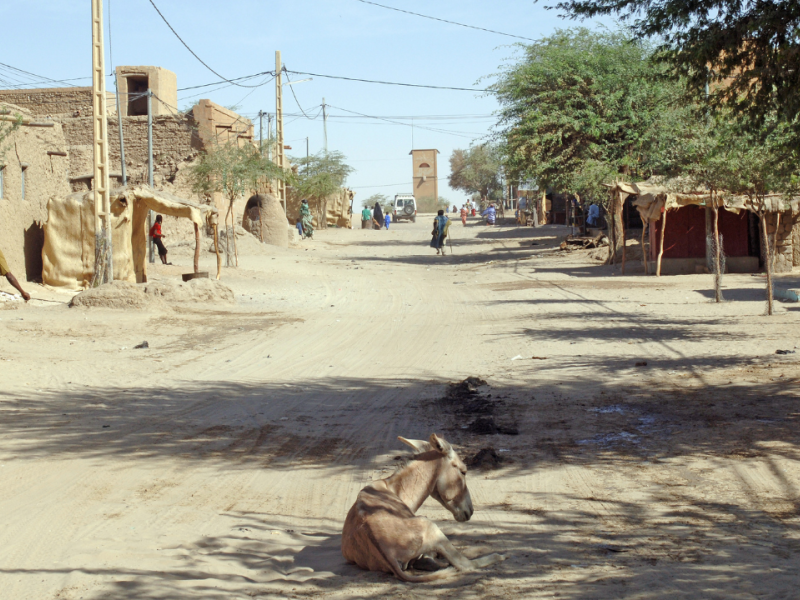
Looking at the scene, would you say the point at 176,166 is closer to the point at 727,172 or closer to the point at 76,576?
the point at 727,172

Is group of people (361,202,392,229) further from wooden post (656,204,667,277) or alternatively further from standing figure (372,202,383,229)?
wooden post (656,204,667,277)

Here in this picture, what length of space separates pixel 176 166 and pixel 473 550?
Result: 31641 mm

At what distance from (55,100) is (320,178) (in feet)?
61.6

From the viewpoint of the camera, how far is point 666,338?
474 inches

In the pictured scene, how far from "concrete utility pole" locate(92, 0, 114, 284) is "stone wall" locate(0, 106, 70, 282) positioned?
7.74 feet

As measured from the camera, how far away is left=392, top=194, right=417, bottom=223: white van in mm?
65312

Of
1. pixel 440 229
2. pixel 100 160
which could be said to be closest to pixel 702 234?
pixel 440 229

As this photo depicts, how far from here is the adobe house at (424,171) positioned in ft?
393

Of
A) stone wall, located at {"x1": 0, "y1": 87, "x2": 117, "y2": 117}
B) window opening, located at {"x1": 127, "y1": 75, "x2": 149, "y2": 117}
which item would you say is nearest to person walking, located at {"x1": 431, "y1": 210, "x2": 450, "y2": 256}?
stone wall, located at {"x1": 0, "y1": 87, "x2": 117, "y2": 117}

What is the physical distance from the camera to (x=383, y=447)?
6.63 meters

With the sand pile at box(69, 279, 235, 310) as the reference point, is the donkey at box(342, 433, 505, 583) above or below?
below

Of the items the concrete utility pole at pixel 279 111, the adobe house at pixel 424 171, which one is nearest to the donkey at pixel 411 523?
the concrete utility pole at pixel 279 111

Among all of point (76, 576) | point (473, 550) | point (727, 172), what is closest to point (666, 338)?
point (727, 172)

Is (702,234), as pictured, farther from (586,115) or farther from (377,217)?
(377,217)
